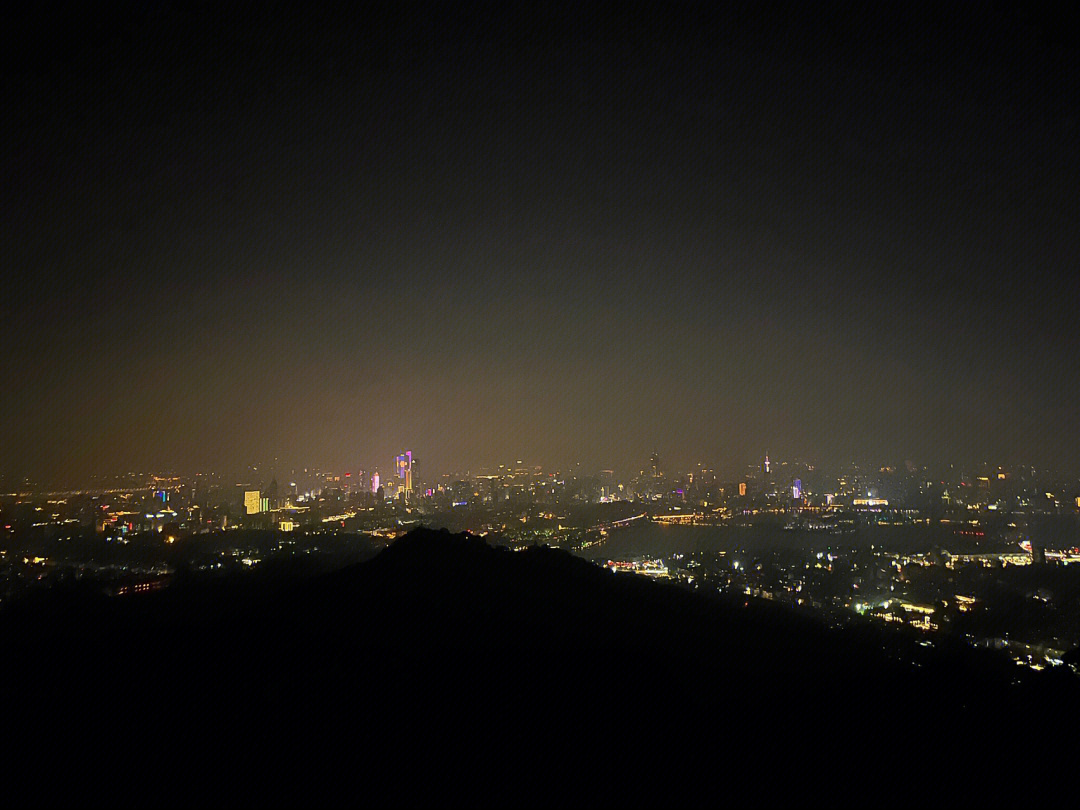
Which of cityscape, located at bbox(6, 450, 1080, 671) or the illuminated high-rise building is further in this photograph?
the illuminated high-rise building

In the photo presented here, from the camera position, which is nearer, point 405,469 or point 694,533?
point 694,533

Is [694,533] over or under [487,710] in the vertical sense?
under

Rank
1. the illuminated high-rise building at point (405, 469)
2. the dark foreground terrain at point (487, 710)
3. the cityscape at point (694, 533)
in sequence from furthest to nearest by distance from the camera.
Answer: the illuminated high-rise building at point (405, 469), the cityscape at point (694, 533), the dark foreground terrain at point (487, 710)

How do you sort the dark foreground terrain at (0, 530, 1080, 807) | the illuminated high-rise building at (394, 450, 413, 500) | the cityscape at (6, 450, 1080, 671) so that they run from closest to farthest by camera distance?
the dark foreground terrain at (0, 530, 1080, 807)
the cityscape at (6, 450, 1080, 671)
the illuminated high-rise building at (394, 450, 413, 500)

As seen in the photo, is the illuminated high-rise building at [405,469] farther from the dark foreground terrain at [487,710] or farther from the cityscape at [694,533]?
the dark foreground terrain at [487,710]

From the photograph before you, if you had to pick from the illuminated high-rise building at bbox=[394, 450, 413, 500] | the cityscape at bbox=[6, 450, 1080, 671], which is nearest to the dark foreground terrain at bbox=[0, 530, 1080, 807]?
the cityscape at bbox=[6, 450, 1080, 671]

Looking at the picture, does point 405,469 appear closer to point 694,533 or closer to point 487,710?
point 694,533

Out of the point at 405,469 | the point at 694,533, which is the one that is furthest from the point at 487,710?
the point at 405,469

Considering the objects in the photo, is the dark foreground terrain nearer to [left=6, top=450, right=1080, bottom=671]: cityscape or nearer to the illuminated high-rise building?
[left=6, top=450, right=1080, bottom=671]: cityscape

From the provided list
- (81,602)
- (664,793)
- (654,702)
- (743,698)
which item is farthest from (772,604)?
(81,602)

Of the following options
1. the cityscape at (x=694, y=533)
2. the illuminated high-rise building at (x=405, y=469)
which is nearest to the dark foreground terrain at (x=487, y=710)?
the cityscape at (x=694, y=533)
